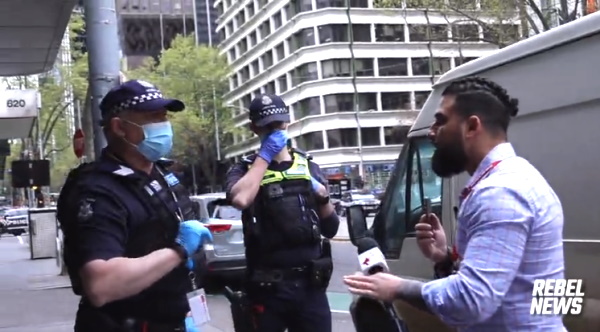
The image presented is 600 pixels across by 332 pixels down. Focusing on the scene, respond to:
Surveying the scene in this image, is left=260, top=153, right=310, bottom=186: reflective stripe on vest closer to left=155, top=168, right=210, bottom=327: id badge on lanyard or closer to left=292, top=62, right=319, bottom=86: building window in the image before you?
left=155, top=168, right=210, bottom=327: id badge on lanyard

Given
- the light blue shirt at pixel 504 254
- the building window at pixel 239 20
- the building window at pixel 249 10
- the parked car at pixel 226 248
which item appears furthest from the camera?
the building window at pixel 239 20

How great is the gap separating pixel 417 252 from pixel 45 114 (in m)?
34.7

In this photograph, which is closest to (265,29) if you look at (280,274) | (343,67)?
(343,67)

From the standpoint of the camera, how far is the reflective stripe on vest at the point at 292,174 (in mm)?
4379

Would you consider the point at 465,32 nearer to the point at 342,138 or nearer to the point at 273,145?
the point at 273,145

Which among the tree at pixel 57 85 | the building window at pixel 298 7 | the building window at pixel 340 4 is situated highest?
the building window at pixel 298 7

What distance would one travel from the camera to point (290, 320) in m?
4.29

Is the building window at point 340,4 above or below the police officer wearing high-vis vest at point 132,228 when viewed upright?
above

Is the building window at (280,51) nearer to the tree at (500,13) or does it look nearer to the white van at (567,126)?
the tree at (500,13)

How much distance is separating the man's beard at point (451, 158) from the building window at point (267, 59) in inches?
2529

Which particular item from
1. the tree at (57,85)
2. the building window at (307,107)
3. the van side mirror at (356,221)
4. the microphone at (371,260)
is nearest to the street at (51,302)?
the van side mirror at (356,221)

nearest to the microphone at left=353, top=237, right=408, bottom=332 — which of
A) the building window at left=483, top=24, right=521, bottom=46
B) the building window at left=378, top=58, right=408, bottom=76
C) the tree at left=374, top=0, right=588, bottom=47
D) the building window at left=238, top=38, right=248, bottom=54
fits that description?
the tree at left=374, top=0, right=588, bottom=47

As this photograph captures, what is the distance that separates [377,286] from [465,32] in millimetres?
21876

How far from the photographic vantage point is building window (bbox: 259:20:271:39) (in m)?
66.4
